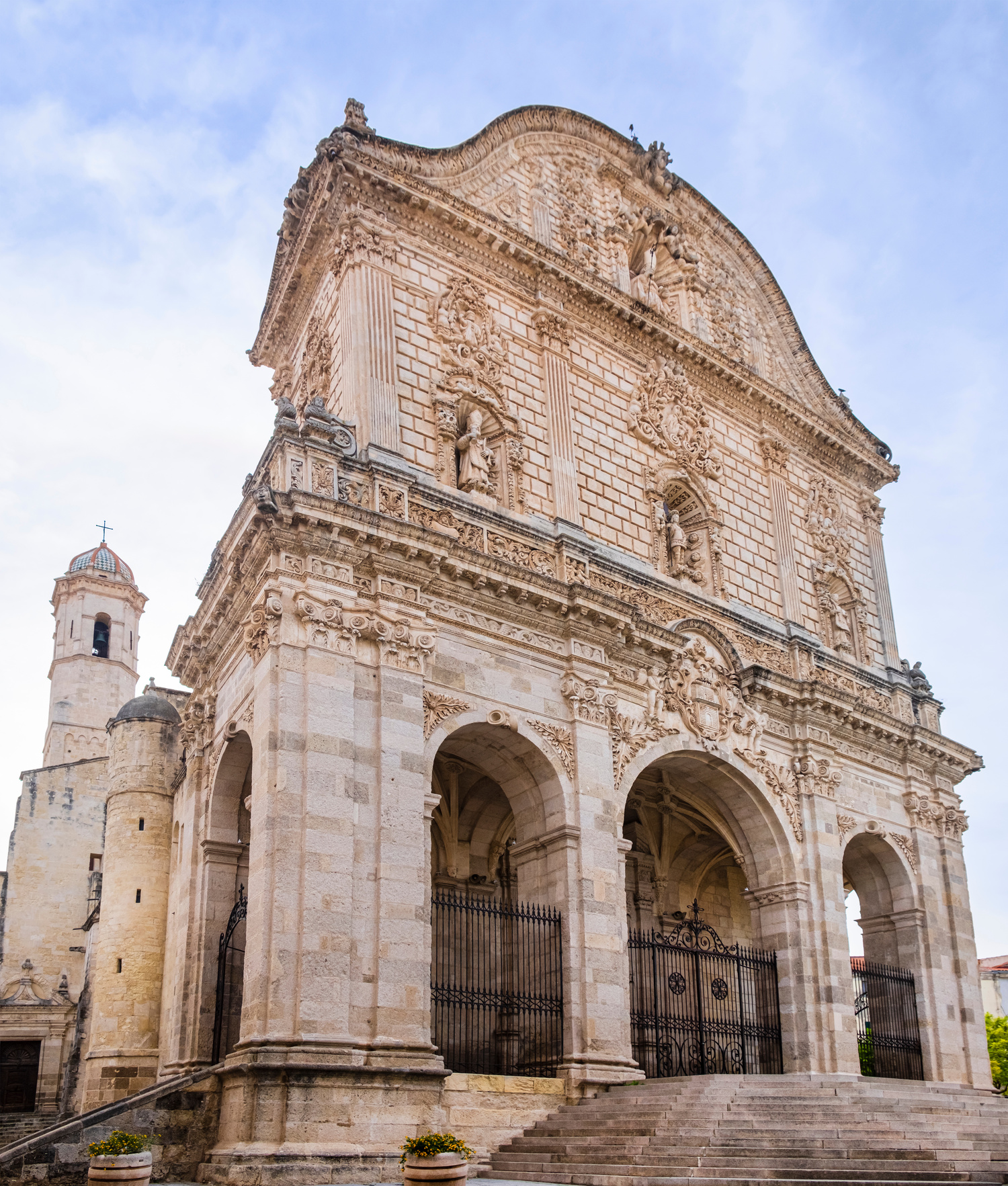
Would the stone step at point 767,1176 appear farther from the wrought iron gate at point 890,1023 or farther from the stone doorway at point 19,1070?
the stone doorway at point 19,1070

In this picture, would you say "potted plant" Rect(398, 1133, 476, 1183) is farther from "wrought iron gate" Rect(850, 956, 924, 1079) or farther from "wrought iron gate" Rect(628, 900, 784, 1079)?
"wrought iron gate" Rect(850, 956, 924, 1079)

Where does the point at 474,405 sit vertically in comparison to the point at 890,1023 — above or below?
above

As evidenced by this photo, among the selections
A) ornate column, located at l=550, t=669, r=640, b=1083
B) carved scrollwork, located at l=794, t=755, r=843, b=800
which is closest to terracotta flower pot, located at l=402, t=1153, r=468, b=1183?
ornate column, located at l=550, t=669, r=640, b=1083

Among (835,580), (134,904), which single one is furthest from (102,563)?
(835,580)

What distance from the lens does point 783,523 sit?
2278cm

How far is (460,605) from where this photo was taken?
631 inches

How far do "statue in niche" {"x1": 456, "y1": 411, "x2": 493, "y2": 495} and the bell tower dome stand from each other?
104 feet

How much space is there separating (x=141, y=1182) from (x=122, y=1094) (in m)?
8.71

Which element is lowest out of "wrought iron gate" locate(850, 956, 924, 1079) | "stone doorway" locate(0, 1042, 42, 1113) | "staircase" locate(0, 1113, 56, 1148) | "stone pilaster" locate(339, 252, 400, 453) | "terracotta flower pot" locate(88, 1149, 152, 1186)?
"staircase" locate(0, 1113, 56, 1148)

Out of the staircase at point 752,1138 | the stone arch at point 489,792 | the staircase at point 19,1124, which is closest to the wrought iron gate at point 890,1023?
the staircase at point 752,1138

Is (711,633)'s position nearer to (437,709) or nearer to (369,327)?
(437,709)

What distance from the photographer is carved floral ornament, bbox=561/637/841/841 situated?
55.4 ft

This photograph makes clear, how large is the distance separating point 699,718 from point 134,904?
33.1ft

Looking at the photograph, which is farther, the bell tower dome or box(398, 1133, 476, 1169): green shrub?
the bell tower dome
